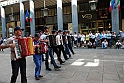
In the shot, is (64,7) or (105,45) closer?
(105,45)

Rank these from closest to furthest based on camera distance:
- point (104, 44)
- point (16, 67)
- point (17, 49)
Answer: point (17, 49) → point (16, 67) → point (104, 44)

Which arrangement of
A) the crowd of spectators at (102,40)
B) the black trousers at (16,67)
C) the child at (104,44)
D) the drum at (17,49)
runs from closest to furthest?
the drum at (17,49), the black trousers at (16,67), the child at (104,44), the crowd of spectators at (102,40)

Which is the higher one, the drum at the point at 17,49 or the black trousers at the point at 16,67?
the drum at the point at 17,49

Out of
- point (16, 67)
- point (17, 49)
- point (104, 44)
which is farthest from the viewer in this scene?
point (104, 44)

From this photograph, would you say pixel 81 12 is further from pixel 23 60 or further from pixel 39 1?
pixel 23 60

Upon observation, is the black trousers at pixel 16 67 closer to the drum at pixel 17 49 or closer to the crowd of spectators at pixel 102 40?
the drum at pixel 17 49

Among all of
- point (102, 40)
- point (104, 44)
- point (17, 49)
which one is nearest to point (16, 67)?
point (17, 49)

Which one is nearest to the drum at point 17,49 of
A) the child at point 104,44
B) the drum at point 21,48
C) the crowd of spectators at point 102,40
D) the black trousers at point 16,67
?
the drum at point 21,48

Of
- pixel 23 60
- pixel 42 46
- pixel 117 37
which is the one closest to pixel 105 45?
pixel 117 37

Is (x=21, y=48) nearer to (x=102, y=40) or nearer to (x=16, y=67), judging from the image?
(x=16, y=67)

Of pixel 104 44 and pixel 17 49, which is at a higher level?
pixel 17 49

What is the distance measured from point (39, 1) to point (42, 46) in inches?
948

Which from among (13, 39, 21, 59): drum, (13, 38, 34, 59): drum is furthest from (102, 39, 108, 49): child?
(13, 39, 21, 59): drum

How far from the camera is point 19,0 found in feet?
98.9
